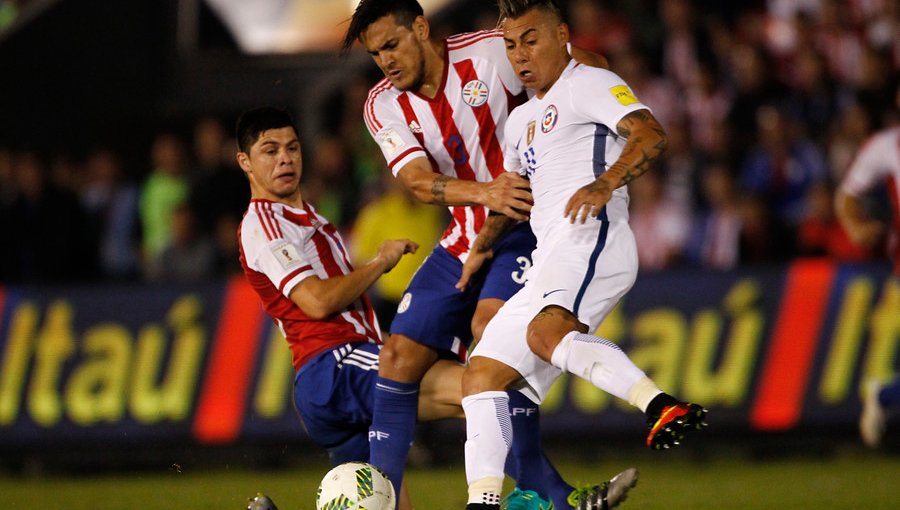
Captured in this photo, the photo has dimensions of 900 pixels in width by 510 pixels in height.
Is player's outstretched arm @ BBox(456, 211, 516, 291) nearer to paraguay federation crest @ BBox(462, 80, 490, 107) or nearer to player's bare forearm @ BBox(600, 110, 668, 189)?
paraguay federation crest @ BBox(462, 80, 490, 107)

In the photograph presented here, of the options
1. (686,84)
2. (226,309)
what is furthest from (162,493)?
(686,84)

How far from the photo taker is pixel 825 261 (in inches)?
444

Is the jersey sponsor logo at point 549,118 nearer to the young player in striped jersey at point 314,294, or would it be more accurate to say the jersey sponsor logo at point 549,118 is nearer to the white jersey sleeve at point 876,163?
the young player in striped jersey at point 314,294

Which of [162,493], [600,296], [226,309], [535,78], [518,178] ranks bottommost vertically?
[162,493]

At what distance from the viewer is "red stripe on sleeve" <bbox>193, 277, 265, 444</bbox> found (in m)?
12.4

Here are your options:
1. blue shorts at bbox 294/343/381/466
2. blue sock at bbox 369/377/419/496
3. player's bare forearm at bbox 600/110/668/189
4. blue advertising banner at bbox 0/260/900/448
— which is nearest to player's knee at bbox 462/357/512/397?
blue sock at bbox 369/377/419/496

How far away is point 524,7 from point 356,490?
228cm

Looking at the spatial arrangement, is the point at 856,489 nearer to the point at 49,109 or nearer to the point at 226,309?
the point at 226,309

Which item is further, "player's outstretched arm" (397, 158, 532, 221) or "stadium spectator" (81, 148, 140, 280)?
"stadium spectator" (81, 148, 140, 280)

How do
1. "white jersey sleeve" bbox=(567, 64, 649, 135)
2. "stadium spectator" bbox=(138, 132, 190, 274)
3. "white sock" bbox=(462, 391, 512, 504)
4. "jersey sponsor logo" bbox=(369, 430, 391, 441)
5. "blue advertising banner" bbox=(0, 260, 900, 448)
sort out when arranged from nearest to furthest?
"white sock" bbox=(462, 391, 512, 504) < "white jersey sleeve" bbox=(567, 64, 649, 135) < "jersey sponsor logo" bbox=(369, 430, 391, 441) < "blue advertising banner" bbox=(0, 260, 900, 448) < "stadium spectator" bbox=(138, 132, 190, 274)

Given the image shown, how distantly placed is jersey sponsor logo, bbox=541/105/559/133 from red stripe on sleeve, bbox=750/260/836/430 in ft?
17.0

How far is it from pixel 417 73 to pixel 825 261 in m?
5.24

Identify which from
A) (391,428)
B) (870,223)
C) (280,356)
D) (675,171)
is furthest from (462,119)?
(675,171)

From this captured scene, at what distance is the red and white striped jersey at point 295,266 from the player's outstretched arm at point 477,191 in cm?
61
